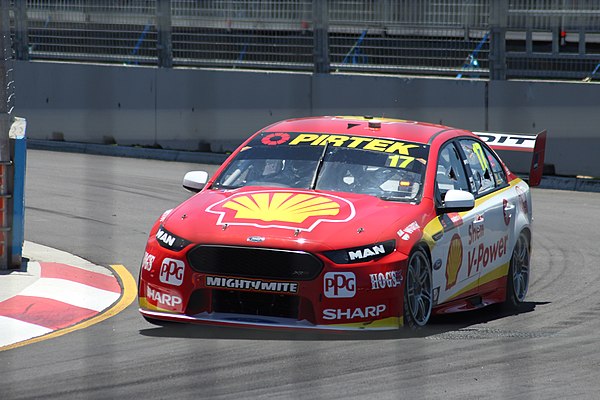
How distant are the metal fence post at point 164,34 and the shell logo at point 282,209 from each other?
1182 centimetres

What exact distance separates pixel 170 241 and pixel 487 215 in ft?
8.51

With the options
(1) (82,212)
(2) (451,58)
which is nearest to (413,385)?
(1) (82,212)

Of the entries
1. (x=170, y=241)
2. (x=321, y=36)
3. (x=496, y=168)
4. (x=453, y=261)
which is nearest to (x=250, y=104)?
(x=321, y=36)

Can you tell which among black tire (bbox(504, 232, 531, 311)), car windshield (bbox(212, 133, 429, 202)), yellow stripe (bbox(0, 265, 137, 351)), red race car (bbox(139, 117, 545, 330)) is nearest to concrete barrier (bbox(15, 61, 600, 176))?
black tire (bbox(504, 232, 531, 311))

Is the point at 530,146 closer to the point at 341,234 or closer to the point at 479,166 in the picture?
the point at 479,166

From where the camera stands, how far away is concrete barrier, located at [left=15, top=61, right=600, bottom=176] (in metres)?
16.9

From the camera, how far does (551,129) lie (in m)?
16.9

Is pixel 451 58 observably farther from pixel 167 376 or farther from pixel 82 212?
pixel 167 376

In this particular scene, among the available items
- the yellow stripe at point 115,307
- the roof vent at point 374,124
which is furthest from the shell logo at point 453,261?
the yellow stripe at point 115,307

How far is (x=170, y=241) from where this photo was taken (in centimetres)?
802

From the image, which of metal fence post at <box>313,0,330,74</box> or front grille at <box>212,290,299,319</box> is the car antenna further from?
metal fence post at <box>313,0,330,74</box>

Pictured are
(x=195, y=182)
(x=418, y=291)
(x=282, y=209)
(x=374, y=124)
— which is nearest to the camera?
(x=282, y=209)

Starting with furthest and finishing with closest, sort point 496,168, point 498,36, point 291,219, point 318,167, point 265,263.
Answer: point 498,36
point 496,168
point 318,167
point 291,219
point 265,263

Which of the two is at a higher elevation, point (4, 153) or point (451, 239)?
point (4, 153)
